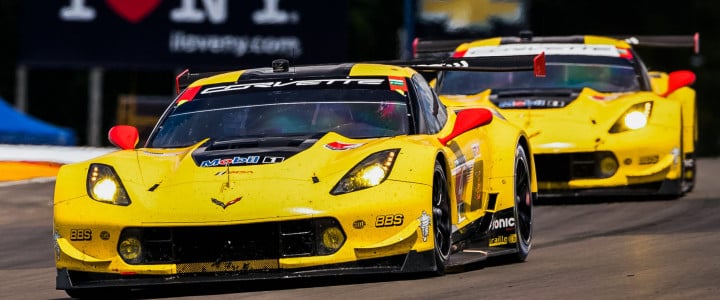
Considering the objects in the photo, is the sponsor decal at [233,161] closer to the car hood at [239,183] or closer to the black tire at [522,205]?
the car hood at [239,183]

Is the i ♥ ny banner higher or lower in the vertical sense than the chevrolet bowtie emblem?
lower

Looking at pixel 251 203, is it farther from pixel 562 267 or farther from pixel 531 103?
pixel 531 103

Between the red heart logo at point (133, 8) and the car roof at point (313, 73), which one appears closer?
the car roof at point (313, 73)

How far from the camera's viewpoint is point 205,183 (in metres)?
8.88

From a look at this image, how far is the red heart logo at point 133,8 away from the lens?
32469 millimetres

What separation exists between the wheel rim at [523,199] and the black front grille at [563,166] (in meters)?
3.40

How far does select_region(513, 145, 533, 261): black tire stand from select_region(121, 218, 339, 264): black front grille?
6.88ft

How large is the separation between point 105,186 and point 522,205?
290 centimetres

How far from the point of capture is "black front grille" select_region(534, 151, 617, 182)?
47.9 ft

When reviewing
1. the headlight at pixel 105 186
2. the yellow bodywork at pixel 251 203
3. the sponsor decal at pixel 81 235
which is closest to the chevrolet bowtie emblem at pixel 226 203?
the yellow bodywork at pixel 251 203

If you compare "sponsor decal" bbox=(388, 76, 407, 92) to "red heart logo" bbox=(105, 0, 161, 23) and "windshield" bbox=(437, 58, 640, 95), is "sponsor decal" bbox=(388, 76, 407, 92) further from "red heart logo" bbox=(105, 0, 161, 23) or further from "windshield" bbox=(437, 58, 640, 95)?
"red heart logo" bbox=(105, 0, 161, 23)

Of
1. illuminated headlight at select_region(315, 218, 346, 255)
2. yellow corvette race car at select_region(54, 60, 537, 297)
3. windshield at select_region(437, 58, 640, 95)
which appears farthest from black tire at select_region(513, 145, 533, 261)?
windshield at select_region(437, 58, 640, 95)

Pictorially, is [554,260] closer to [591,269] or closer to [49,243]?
[591,269]

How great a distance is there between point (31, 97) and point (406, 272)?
39847 millimetres
